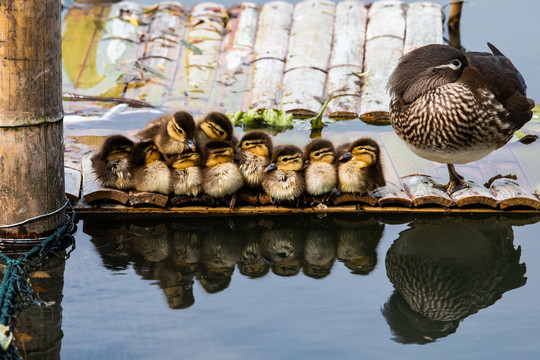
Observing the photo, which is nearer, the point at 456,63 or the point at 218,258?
the point at 218,258

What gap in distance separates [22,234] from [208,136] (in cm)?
150

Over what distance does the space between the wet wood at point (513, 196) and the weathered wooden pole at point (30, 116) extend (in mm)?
2887

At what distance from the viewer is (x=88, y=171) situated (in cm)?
535

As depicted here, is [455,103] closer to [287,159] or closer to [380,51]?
[287,159]

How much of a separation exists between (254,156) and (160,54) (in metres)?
2.73

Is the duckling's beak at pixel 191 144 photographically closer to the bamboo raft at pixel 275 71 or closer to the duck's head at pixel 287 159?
the bamboo raft at pixel 275 71

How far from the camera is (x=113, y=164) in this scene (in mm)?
5086

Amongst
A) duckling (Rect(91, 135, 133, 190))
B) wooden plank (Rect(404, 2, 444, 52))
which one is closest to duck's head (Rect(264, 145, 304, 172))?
duckling (Rect(91, 135, 133, 190))

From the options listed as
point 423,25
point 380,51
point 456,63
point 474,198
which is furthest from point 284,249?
point 423,25

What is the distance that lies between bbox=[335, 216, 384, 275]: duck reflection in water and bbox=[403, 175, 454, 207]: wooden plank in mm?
325

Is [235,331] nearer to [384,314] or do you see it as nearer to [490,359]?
[384,314]

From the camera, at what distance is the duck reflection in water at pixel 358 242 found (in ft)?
15.4

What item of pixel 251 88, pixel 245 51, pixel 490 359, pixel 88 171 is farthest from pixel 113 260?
pixel 245 51

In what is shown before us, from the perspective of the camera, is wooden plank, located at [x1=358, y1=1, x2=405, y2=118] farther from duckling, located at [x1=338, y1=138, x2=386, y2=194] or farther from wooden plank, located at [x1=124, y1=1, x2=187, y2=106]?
wooden plank, located at [x1=124, y1=1, x2=187, y2=106]
